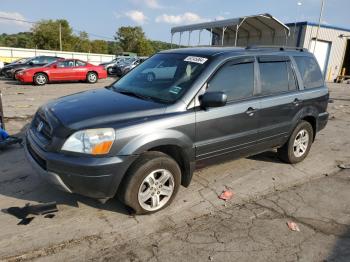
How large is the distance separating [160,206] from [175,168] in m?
0.48

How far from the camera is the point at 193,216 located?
3736mm

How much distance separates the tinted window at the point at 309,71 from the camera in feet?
17.5

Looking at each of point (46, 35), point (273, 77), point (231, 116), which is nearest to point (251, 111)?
point (231, 116)

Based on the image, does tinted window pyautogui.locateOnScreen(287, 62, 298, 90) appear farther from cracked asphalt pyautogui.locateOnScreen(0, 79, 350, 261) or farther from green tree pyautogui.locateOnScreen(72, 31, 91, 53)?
green tree pyautogui.locateOnScreen(72, 31, 91, 53)

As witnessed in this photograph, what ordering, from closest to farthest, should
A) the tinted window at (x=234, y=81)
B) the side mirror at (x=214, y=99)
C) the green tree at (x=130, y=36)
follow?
the side mirror at (x=214, y=99) < the tinted window at (x=234, y=81) < the green tree at (x=130, y=36)

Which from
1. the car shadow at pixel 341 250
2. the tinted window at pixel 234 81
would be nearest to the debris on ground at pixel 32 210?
the tinted window at pixel 234 81

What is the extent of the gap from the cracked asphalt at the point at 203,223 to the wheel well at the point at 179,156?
11.0 inches

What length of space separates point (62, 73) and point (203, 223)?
16065mm

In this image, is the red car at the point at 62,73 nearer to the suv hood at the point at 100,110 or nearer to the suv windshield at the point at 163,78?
the suv windshield at the point at 163,78

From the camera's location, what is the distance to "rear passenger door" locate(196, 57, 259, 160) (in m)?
3.91

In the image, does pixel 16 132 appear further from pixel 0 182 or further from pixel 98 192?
pixel 98 192

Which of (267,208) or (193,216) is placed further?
(267,208)

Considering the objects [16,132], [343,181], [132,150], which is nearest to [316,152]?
[343,181]

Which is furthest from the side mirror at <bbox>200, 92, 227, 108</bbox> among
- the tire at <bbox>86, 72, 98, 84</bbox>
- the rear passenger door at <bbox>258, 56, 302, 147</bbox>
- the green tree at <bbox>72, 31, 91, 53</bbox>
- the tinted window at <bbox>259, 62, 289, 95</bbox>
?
the green tree at <bbox>72, 31, 91, 53</bbox>
